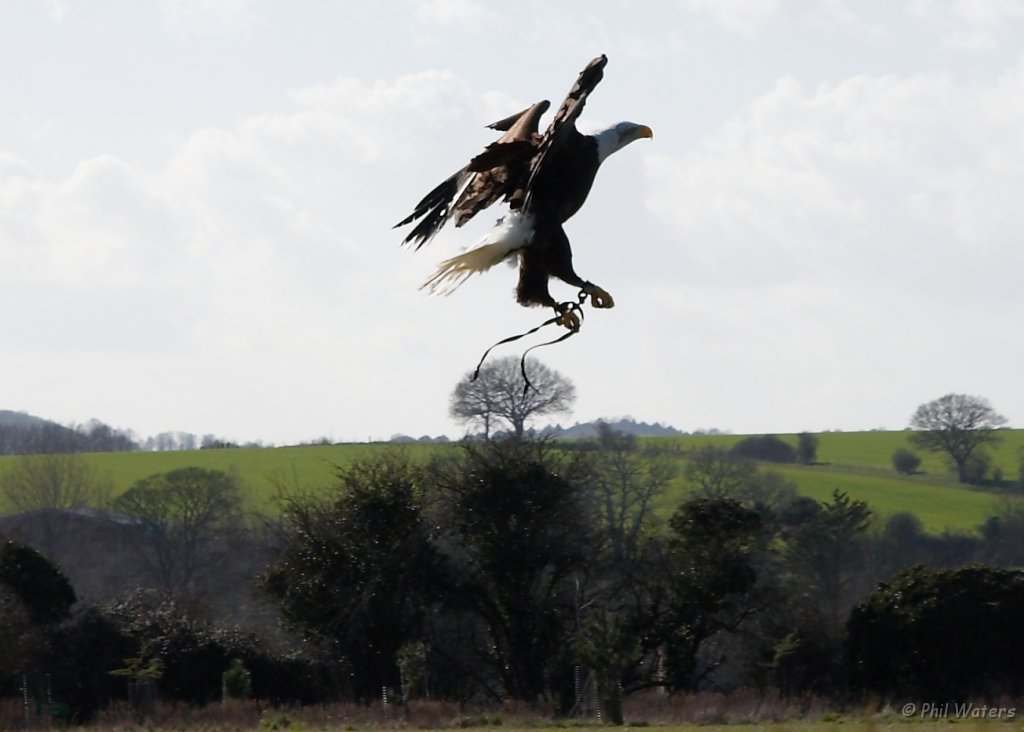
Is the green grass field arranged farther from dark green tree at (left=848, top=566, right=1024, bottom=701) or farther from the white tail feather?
the white tail feather

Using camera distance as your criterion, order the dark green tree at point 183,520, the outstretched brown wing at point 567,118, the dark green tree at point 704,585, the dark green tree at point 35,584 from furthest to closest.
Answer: the dark green tree at point 183,520, the dark green tree at point 35,584, the dark green tree at point 704,585, the outstretched brown wing at point 567,118

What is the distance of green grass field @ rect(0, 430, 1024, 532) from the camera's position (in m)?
53.6

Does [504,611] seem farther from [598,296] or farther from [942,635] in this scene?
[598,296]

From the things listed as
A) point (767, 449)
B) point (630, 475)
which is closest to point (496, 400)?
point (630, 475)

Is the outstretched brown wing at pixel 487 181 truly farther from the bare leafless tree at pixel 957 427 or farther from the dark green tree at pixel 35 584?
the bare leafless tree at pixel 957 427

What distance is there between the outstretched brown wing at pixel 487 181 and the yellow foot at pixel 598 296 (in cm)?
74

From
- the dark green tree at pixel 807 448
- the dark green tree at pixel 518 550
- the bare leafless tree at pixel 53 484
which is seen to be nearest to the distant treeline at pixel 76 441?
the bare leafless tree at pixel 53 484

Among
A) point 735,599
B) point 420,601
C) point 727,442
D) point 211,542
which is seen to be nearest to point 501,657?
point 420,601

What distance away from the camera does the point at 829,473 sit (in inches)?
2456

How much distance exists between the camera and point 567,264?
8602mm

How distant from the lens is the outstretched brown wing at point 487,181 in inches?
343

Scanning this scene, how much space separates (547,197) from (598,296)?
596mm

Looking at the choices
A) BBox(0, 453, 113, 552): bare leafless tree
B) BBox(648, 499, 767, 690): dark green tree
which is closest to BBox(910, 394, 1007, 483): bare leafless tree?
BBox(0, 453, 113, 552): bare leafless tree

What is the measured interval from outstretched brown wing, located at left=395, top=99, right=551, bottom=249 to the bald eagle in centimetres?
1
